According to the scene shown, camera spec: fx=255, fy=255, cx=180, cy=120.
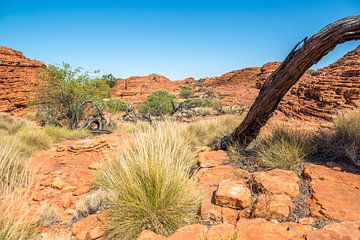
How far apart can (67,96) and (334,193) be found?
1192 cm

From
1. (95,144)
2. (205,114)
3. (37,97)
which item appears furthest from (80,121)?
(205,114)

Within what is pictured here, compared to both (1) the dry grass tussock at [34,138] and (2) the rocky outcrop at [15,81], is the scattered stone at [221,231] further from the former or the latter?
(2) the rocky outcrop at [15,81]

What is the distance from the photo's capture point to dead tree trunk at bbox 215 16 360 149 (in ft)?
10.6

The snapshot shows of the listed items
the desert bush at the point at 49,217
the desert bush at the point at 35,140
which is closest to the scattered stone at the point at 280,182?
the desert bush at the point at 49,217

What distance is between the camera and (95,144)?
772 cm

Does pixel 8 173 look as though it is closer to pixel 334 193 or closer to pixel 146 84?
pixel 334 193

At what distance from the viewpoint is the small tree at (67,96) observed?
1197 centimetres

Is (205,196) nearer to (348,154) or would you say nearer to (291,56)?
(348,154)

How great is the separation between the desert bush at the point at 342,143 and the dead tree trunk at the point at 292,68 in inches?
37.0

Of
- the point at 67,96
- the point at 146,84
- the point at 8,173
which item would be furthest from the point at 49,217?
the point at 146,84

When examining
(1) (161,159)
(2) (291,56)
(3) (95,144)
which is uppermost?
(2) (291,56)

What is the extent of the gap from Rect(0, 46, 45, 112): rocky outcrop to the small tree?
22.3ft

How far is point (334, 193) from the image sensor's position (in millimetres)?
2557

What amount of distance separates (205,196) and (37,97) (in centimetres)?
1324
